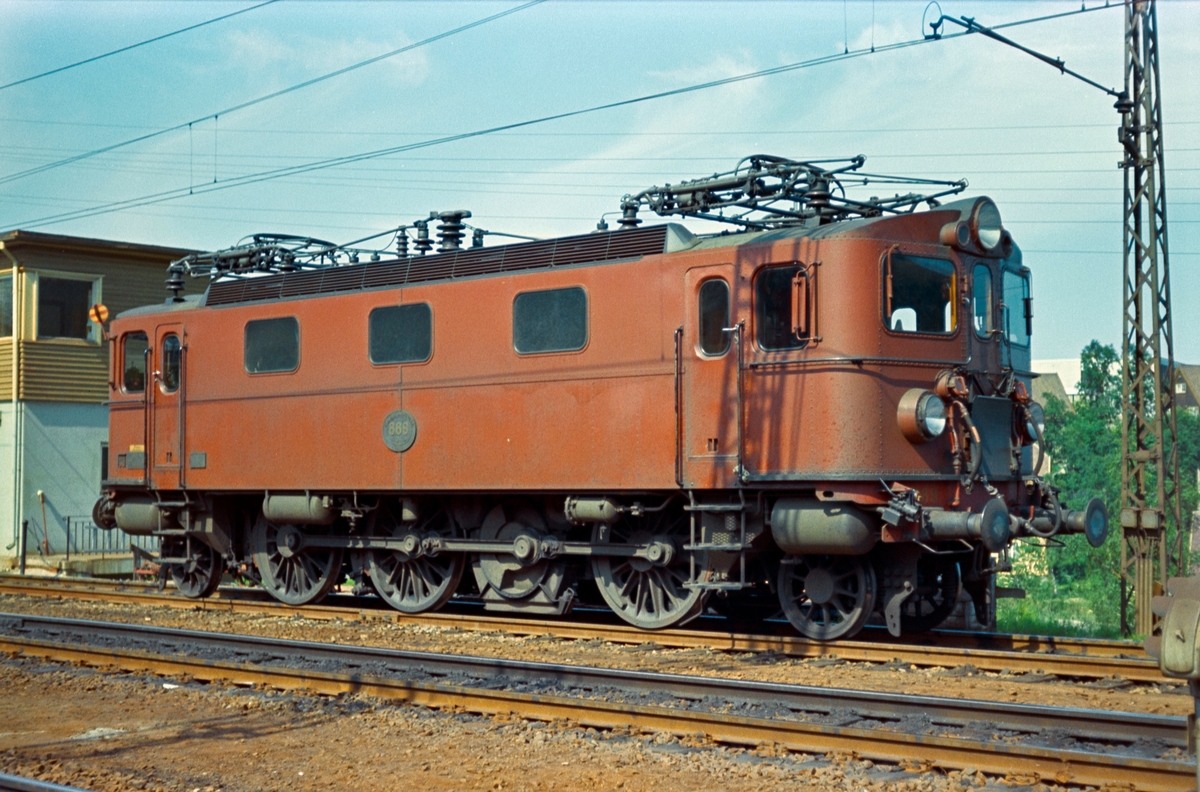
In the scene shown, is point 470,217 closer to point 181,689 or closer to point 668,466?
point 668,466

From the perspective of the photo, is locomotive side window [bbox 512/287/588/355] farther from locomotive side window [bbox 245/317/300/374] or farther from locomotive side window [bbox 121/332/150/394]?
locomotive side window [bbox 121/332/150/394]

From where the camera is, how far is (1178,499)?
15.1 metres

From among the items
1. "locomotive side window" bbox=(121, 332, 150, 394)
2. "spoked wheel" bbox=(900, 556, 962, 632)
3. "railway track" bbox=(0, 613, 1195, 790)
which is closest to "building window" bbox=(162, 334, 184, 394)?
"locomotive side window" bbox=(121, 332, 150, 394)

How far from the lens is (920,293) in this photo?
1174cm

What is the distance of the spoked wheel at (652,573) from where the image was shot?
12531 mm

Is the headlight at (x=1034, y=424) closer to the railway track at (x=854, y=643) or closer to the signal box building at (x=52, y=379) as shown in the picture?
the railway track at (x=854, y=643)

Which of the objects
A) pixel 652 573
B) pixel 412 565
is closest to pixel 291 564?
pixel 412 565

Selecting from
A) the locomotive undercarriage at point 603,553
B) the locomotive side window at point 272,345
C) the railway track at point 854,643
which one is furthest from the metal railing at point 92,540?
the locomotive side window at point 272,345

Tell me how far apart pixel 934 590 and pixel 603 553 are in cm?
330

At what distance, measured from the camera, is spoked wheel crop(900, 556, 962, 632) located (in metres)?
12.5

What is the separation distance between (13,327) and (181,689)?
65.5ft

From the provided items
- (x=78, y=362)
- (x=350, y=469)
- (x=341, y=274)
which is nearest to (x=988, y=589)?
(x=350, y=469)

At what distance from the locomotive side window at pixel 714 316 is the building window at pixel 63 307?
20242 mm

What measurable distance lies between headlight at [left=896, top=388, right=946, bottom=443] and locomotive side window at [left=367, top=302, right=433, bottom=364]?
17.7 feet
